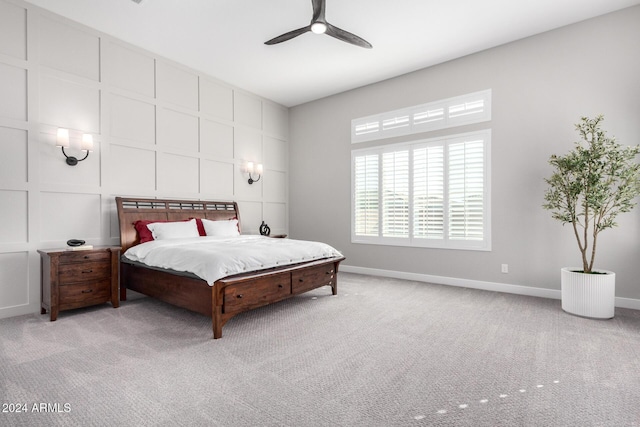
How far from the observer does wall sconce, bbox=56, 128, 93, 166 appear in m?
3.67

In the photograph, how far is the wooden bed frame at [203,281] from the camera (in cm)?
296

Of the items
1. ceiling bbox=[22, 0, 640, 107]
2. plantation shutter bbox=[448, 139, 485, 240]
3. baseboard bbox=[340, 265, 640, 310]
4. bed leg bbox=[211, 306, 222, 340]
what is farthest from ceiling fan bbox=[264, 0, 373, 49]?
baseboard bbox=[340, 265, 640, 310]

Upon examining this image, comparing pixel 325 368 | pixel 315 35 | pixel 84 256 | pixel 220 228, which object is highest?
pixel 315 35

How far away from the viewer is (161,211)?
184 inches

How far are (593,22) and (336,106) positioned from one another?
389cm

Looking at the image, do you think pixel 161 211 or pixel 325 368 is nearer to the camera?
pixel 325 368

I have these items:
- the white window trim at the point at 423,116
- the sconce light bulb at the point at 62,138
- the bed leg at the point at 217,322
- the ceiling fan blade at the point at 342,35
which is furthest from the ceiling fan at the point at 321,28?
the bed leg at the point at 217,322

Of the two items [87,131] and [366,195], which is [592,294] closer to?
[366,195]

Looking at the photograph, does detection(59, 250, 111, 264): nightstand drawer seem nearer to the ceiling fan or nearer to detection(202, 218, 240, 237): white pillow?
detection(202, 218, 240, 237): white pillow

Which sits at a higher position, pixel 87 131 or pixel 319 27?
pixel 319 27

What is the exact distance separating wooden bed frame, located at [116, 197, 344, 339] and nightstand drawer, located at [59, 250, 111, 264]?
1.27 ft

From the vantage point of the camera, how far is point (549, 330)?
306cm

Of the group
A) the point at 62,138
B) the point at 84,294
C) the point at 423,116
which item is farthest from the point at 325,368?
the point at 423,116

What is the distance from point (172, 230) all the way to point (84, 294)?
1.21 m
